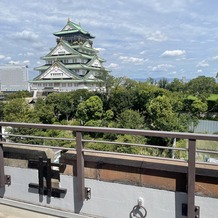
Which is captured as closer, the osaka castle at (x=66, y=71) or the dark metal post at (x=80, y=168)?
the dark metal post at (x=80, y=168)

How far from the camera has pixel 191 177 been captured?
1571 mm

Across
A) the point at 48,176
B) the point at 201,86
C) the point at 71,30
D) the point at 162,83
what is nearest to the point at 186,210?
the point at 48,176

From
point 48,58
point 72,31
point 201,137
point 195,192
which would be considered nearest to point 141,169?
point 195,192

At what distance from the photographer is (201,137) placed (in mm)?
1473

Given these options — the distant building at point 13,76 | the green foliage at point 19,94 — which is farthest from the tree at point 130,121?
the distant building at point 13,76

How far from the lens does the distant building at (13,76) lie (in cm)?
5283

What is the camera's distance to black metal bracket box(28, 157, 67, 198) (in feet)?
6.91

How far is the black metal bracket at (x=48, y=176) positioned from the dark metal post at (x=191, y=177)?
1.03 metres

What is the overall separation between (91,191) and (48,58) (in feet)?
108

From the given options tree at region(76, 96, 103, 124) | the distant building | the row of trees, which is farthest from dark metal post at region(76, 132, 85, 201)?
the distant building

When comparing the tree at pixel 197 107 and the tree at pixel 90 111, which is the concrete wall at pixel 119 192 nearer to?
the tree at pixel 90 111

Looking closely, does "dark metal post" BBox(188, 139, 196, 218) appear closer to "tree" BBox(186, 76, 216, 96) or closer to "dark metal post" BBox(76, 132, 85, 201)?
"dark metal post" BBox(76, 132, 85, 201)

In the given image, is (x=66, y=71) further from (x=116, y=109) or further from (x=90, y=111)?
(x=90, y=111)

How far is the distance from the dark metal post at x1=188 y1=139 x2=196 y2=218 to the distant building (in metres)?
53.2
